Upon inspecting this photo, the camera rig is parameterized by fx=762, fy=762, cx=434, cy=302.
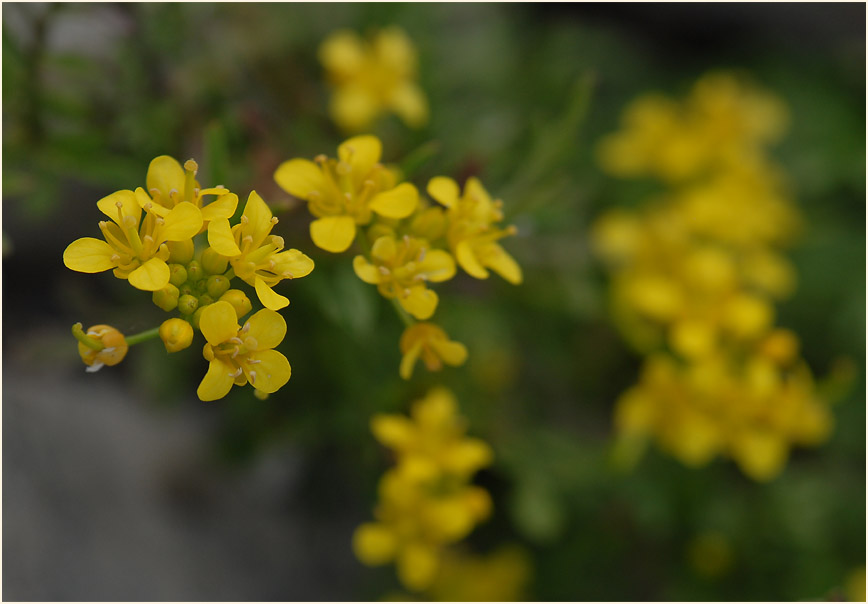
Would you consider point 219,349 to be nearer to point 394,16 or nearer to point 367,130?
point 367,130

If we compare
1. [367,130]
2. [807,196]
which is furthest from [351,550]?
[807,196]

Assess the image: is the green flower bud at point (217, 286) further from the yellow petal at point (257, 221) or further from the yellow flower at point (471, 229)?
the yellow flower at point (471, 229)

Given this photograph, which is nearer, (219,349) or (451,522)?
(219,349)

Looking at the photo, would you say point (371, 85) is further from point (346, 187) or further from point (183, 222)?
point (183, 222)

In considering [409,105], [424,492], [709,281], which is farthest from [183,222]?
[709,281]

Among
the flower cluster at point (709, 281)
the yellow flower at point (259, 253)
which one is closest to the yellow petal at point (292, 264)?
the yellow flower at point (259, 253)

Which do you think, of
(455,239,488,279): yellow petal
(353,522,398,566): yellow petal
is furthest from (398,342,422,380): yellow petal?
(353,522,398,566): yellow petal

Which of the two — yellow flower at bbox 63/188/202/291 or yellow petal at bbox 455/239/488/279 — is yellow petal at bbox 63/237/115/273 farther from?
yellow petal at bbox 455/239/488/279
